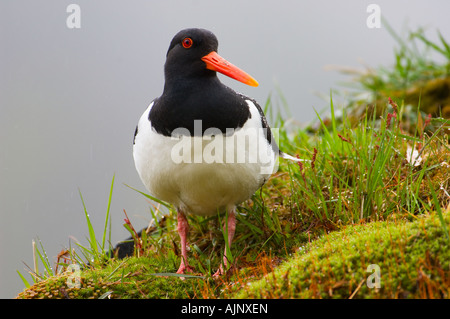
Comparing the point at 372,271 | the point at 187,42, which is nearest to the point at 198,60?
the point at 187,42

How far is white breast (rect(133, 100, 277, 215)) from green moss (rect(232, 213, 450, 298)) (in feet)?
2.89

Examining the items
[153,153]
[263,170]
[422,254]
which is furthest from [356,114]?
[422,254]

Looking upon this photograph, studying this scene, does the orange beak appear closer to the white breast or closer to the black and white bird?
the black and white bird

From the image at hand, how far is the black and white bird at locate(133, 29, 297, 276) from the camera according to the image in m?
3.26

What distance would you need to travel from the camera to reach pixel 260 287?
2600 mm

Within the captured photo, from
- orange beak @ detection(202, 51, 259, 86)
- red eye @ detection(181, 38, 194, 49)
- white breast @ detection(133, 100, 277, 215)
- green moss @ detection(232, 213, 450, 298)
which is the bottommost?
green moss @ detection(232, 213, 450, 298)

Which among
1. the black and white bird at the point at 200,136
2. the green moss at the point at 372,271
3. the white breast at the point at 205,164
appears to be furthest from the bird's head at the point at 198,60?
the green moss at the point at 372,271

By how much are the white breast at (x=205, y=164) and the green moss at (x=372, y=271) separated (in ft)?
2.89

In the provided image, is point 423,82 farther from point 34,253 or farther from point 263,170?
point 34,253

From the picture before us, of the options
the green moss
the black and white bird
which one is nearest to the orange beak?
the black and white bird

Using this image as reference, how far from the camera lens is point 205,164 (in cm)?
331

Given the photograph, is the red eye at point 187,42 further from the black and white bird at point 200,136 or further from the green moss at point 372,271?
the green moss at point 372,271

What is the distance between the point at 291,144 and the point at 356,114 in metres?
1.50

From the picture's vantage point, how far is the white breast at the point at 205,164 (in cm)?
329
